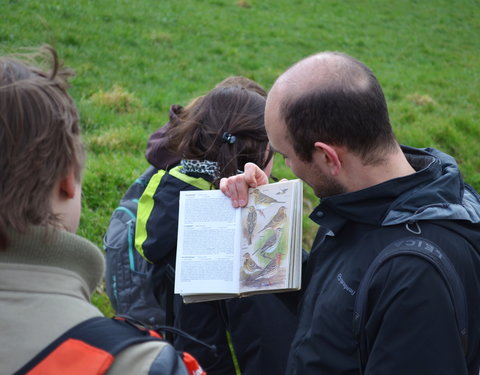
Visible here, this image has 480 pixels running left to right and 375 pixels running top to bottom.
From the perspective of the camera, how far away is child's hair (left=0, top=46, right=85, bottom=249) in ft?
4.69

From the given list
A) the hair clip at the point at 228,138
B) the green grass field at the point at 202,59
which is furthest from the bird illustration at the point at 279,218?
the green grass field at the point at 202,59

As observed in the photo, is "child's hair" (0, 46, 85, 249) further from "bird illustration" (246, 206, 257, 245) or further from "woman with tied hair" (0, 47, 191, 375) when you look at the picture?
"bird illustration" (246, 206, 257, 245)

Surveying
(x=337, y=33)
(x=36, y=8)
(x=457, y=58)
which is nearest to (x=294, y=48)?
(x=337, y=33)

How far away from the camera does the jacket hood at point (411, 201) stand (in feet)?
6.28

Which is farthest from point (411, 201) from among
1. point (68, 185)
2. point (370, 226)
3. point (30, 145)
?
point (30, 145)

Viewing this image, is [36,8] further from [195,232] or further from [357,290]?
[357,290]

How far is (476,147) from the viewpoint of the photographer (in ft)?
26.7

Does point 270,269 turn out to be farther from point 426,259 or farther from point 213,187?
point 426,259

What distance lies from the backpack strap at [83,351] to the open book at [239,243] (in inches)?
36.6

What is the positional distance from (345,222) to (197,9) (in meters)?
12.4

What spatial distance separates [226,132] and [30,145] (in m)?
1.34

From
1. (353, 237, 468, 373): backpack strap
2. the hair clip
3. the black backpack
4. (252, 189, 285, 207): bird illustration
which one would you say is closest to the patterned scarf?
the hair clip

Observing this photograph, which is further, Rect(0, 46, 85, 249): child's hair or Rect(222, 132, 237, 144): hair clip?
Rect(222, 132, 237, 144): hair clip

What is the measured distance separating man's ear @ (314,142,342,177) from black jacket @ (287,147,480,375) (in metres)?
0.10
